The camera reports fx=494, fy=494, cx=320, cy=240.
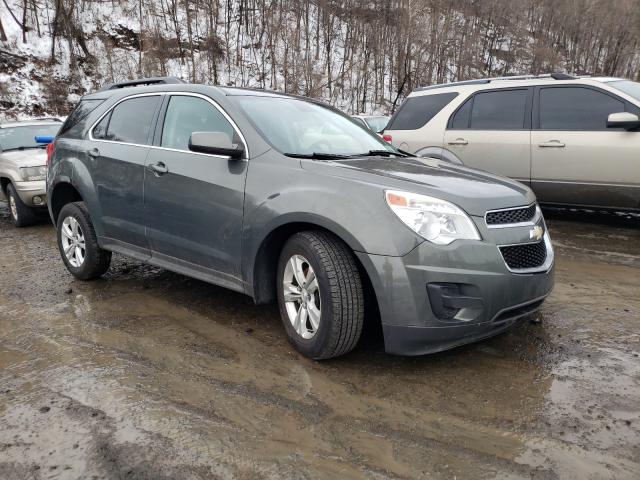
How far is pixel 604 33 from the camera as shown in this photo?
38.8 metres

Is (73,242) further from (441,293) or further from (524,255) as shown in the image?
(524,255)

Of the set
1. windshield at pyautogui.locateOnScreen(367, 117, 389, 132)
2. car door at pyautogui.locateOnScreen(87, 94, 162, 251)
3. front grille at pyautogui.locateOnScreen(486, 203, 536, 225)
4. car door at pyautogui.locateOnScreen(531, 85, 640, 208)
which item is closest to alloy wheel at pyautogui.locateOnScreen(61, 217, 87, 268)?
car door at pyautogui.locateOnScreen(87, 94, 162, 251)

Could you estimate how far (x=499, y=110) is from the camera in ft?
20.9

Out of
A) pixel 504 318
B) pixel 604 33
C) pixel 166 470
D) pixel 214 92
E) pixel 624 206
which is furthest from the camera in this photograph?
pixel 604 33

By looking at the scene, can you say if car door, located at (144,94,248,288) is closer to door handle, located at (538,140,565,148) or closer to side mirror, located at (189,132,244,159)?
side mirror, located at (189,132,244,159)

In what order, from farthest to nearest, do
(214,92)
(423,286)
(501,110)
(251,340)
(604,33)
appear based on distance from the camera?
(604,33)
(501,110)
(214,92)
(251,340)
(423,286)

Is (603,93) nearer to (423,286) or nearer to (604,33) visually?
(423,286)

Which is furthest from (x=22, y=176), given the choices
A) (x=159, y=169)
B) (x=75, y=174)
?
(x=159, y=169)

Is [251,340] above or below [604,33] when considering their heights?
below

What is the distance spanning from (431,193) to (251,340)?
5.02 ft

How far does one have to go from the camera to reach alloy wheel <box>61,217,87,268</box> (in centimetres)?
452

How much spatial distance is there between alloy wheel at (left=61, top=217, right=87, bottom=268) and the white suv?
4307mm

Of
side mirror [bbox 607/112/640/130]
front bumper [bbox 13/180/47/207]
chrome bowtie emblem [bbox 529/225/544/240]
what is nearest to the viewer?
chrome bowtie emblem [bbox 529/225/544/240]

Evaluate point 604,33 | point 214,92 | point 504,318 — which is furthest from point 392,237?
point 604,33
